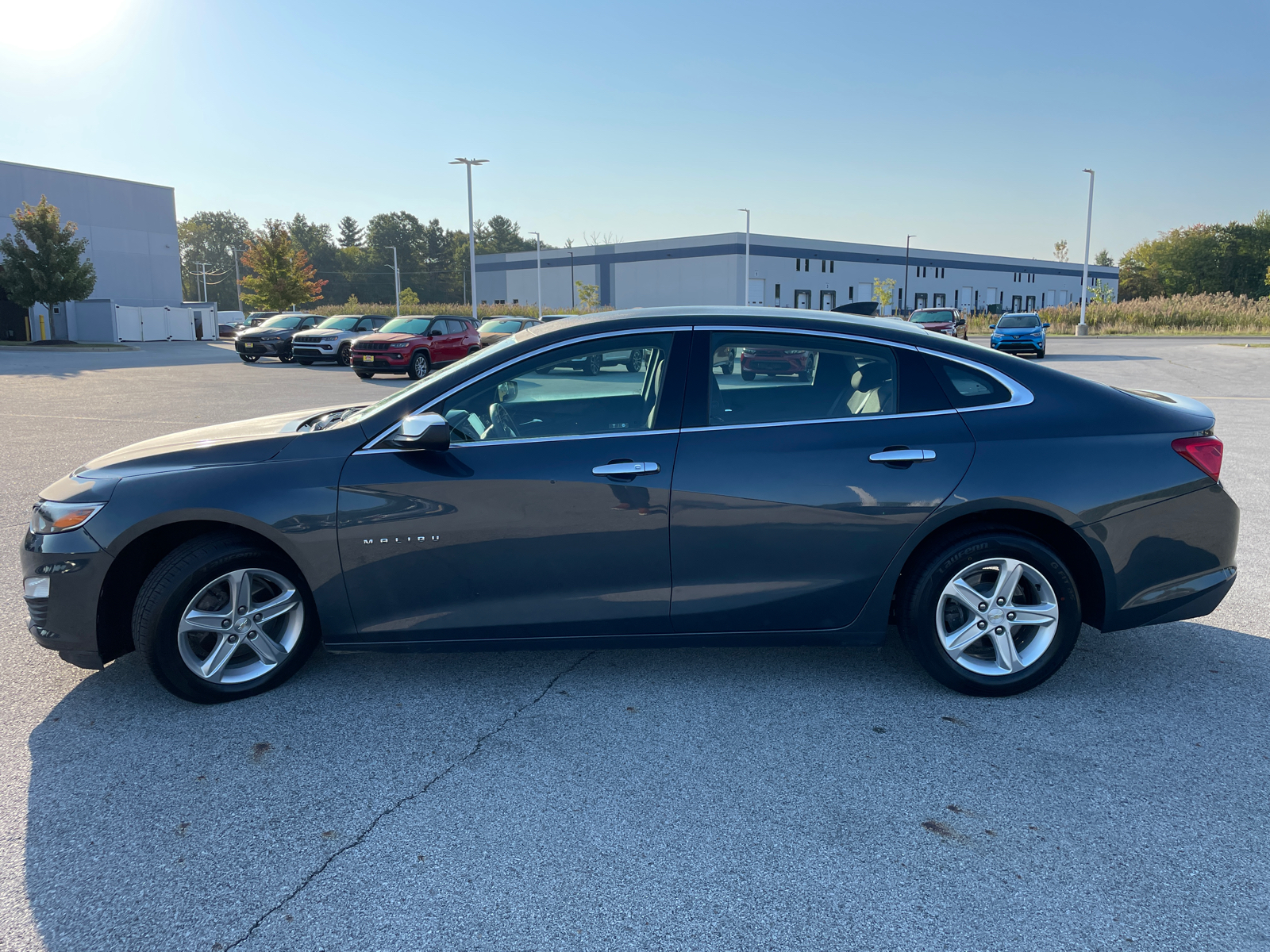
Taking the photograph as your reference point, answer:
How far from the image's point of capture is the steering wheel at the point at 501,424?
3.63m

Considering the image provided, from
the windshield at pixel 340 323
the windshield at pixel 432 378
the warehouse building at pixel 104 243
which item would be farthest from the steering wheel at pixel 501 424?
the warehouse building at pixel 104 243

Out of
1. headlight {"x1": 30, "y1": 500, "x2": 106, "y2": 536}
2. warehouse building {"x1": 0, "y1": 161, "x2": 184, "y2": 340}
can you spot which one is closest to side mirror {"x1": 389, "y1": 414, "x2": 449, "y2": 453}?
headlight {"x1": 30, "y1": 500, "x2": 106, "y2": 536}

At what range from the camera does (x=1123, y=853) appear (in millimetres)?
2637

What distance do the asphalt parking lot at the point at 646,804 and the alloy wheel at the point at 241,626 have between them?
182 mm

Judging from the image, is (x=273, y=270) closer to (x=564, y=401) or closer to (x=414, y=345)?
(x=414, y=345)

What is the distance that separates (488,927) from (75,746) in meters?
2.02

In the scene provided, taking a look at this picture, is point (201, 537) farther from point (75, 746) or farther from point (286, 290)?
point (286, 290)

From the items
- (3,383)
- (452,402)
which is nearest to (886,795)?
(452,402)

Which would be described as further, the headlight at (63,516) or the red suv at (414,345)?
the red suv at (414,345)

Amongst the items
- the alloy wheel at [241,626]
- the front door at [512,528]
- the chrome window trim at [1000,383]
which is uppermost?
the chrome window trim at [1000,383]

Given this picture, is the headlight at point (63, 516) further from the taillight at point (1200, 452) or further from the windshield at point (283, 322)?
→ the windshield at point (283, 322)

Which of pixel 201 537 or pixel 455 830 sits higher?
pixel 201 537

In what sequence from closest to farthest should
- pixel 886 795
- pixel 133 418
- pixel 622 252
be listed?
1. pixel 886 795
2. pixel 133 418
3. pixel 622 252

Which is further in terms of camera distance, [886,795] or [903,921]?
[886,795]
